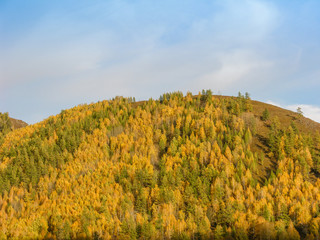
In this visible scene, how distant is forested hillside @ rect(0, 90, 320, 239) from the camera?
12462 centimetres

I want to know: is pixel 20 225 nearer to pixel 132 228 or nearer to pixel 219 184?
pixel 132 228

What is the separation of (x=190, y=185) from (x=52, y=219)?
7724cm

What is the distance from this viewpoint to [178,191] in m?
149

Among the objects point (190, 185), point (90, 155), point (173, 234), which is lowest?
point (173, 234)

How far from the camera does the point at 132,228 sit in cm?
12019

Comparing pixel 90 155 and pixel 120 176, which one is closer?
pixel 120 176

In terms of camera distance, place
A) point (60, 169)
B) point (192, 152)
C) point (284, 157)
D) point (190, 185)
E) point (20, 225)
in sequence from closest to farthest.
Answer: point (20, 225) → point (190, 185) → point (284, 157) → point (192, 152) → point (60, 169)

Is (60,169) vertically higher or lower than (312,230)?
higher

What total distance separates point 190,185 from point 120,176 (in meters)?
45.3

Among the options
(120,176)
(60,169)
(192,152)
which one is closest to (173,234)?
(120,176)

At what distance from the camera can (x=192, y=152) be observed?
601ft

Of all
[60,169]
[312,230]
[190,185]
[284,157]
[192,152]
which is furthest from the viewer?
[60,169]

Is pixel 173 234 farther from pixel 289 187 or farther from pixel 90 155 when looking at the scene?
pixel 90 155

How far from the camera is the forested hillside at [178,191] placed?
409 feet
